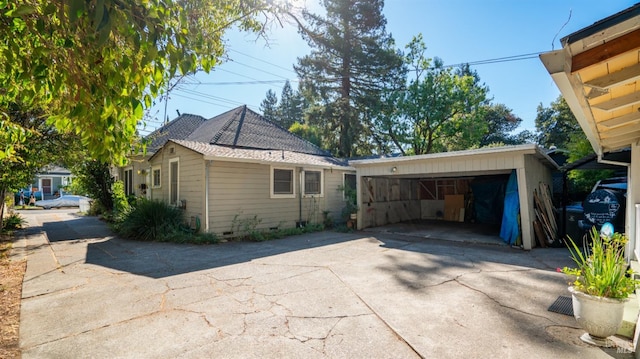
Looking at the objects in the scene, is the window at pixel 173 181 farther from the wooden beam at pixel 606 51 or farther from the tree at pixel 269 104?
the tree at pixel 269 104

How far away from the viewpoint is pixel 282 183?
1027 centimetres

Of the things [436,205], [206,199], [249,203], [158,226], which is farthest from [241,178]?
[436,205]

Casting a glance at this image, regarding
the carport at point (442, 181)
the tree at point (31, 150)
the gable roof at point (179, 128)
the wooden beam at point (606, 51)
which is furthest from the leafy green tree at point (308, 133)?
the wooden beam at point (606, 51)

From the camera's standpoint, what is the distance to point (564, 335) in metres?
Answer: 2.94

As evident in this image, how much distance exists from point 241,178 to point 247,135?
325 cm

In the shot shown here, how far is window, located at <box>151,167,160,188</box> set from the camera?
11.2 meters

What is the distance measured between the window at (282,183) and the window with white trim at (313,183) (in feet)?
1.96

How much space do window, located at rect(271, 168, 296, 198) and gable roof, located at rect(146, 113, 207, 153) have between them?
20.8 feet

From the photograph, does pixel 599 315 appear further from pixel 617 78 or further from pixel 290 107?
pixel 290 107

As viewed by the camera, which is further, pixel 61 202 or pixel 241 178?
pixel 61 202

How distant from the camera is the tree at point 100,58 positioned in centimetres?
177

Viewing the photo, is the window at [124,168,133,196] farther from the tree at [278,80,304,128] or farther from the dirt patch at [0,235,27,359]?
the tree at [278,80,304,128]

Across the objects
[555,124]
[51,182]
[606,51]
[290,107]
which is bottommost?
[51,182]

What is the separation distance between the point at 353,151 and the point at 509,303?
18.4 m
